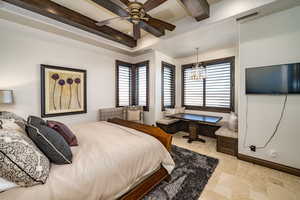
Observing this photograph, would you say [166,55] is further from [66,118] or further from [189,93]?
[66,118]

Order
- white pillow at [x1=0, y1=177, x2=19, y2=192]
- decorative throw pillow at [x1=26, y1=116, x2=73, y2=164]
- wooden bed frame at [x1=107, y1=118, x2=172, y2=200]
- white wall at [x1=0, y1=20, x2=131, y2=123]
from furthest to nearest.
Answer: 1. white wall at [x1=0, y1=20, x2=131, y2=123]
2. wooden bed frame at [x1=107, y1=118, x2=172, y2=200]
3. decorative throw pillow at [x1=26, y1=116, x2=73, y2=164]
4. white pillow at [x1=0, y1=177, x2=19, y2=192]

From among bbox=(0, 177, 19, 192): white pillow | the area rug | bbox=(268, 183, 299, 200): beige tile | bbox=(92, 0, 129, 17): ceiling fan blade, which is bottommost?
bbox=(268, 183, 299, 200): beige tile

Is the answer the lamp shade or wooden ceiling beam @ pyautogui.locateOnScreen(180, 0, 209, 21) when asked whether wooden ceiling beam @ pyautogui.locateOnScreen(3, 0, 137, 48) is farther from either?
wooden ceiling beam @ pyautogui.locateOnScreen(180, 0, 209, 21)

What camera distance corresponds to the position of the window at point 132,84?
4.09 metres

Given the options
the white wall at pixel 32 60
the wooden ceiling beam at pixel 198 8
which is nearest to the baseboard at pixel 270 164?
the wooden ceiling beam at pixel 198 8

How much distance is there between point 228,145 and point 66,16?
4.23 meters

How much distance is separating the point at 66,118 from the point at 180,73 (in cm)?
386

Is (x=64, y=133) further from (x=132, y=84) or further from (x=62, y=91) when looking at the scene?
(x=132, y=84)

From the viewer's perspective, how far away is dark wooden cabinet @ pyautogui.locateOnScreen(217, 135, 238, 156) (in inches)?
104

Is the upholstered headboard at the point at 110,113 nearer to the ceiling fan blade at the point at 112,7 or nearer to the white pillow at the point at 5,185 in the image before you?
the ceiling fan blade at the point at 112,7

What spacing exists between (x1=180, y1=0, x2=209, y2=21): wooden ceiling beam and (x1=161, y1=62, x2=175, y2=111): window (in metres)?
1.94

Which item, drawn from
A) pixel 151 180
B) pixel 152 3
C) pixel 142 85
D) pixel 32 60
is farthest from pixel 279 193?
pixel 32 60

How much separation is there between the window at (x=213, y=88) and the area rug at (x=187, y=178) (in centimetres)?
190

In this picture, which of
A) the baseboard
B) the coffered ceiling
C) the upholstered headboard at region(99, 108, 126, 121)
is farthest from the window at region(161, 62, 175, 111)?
the baseboard
